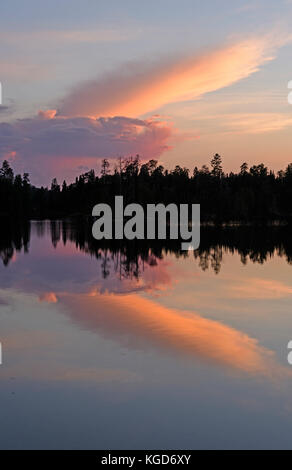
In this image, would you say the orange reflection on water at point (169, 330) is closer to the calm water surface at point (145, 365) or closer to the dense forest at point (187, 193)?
the calm water surface at point (145, 365)

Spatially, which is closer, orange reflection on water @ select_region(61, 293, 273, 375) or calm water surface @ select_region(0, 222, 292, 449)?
calm water surface @ select_region(0, 222, 292, 449)

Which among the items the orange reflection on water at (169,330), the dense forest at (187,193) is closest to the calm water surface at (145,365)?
the orange reflection on water at (169,330)

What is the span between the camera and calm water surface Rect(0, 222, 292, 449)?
7.98 meters

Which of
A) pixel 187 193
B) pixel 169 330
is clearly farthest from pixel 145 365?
pixel 187 193

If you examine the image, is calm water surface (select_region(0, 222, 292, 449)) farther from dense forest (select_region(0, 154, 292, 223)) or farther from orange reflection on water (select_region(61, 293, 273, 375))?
dense forest (select_region(0, 154, 292, 223))

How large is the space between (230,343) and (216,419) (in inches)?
187

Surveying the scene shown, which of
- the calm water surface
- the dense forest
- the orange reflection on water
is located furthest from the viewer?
the dense forest

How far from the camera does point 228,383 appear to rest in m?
10.0

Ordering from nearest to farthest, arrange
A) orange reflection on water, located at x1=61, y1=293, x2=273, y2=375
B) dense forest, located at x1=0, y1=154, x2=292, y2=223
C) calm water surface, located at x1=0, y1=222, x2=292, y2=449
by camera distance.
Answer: calm water surface, located at x1=0, y1=222, x2=292, y2=449 → orange reflection on water, located at x1=61, y1=293, x2=273, y2=375 → dense forest, located at x1=0, y1=154, x2=292, y2=223

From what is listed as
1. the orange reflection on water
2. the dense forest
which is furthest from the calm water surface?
the dense forest

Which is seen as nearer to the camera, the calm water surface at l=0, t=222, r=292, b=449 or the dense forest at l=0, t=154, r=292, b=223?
the calm water surface at l=0, t=222, r=292, b=449
